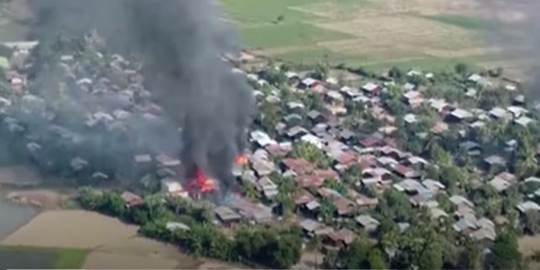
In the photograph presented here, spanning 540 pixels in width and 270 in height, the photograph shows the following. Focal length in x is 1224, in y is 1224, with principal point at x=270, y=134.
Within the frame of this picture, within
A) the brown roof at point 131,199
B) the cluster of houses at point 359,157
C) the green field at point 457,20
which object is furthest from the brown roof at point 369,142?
the green field at point 457,20

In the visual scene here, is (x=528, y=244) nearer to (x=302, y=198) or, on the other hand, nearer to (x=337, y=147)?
(x=302, y=198)

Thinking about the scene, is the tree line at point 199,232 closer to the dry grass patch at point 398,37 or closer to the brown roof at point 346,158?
the brown roof at point 346,158

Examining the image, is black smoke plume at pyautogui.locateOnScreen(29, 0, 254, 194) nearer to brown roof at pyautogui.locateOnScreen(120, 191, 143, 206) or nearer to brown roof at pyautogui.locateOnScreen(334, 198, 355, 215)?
brown roof at pyautogui.locateOnScreen(120, 191, 143, 206)

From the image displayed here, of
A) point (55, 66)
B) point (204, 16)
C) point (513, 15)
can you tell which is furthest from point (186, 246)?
point (55, 66)

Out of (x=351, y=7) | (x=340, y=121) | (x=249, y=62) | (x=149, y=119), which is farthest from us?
(x=351, y=7)

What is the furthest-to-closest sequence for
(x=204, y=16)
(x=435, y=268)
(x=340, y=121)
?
(x=340, y=121) → (x=204, y=16) → (x=435, y=268)

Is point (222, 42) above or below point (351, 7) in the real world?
above

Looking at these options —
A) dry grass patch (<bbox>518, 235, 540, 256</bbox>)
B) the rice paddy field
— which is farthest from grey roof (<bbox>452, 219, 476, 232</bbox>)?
the rice paddy field

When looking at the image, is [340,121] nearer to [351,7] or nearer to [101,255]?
[101,255]
